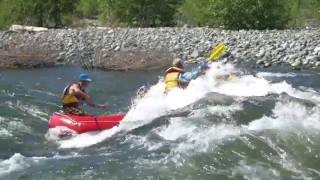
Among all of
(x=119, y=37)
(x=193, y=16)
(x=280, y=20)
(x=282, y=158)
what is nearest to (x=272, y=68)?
(x=119, y=37)

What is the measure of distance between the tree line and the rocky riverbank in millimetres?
6319

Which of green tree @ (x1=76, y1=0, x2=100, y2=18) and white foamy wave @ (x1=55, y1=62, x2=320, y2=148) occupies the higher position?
white foamy wave @ (x1=55, y1=62, x2=320, y2=148)

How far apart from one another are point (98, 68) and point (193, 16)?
23.7m

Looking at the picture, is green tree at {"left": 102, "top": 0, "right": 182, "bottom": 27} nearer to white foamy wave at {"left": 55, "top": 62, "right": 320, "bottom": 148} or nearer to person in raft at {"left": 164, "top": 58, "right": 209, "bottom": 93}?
white foamy wave at {"left": 55, "top": 62, "right": 320, "bottom": 148}

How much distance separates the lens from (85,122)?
13281 millimetres

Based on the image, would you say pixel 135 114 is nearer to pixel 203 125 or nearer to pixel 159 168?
pixel 203 125

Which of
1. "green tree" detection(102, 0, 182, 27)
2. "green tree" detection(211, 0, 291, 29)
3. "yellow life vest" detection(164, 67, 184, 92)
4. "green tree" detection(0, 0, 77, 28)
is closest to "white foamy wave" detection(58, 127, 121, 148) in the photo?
"yellow life vest" detection(164, 67, 184, 92)

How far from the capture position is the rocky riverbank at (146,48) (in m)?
25.5

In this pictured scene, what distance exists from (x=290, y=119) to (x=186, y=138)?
219 cm

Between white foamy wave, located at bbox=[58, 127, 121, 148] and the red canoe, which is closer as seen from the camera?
white foamy wave, located at bbox=[58, 127, 121, 148]

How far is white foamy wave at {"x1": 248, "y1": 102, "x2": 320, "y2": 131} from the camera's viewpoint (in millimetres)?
11323

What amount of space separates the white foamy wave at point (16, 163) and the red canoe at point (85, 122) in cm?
248

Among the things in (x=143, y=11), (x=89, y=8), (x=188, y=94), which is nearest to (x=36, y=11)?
(x=143, y=11)

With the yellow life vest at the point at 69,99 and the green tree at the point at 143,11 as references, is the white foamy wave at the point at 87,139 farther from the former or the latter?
the green tree at the point at 143,11
